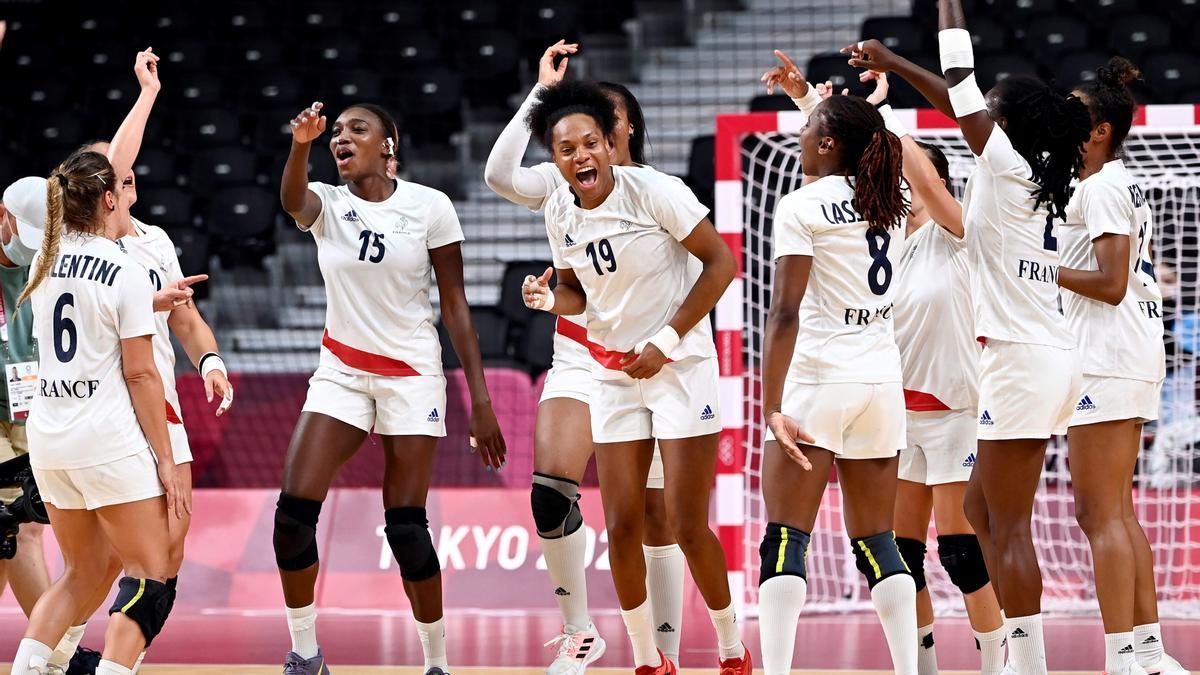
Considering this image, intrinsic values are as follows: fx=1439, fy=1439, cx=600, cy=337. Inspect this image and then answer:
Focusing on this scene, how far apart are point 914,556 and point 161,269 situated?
3.19 meters

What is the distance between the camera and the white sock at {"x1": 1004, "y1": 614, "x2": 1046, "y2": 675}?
4.87 meters

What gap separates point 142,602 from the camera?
481cm

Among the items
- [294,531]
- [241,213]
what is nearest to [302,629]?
[294,531]

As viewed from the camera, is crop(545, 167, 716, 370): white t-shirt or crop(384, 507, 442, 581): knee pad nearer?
crop(545, 167, 716, 370): white t-shirt

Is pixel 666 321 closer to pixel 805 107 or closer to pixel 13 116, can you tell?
pixel 805 107

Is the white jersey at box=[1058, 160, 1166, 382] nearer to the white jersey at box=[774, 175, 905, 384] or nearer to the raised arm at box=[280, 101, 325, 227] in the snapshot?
the white jersey at box=[774, 175, 905, 384]

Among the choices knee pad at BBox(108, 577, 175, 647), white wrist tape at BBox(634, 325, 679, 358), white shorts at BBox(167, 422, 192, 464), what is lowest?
knee pad at BBox(108, 577, 175, 647)

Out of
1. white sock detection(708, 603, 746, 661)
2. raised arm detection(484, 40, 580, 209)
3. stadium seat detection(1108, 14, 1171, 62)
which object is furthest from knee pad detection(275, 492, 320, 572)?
stadium seat detection(1108, 14, 1171, 62)

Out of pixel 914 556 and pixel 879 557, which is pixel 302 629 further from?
pixel 914 556

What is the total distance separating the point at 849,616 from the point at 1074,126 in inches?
146

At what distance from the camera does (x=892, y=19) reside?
40.9 ft

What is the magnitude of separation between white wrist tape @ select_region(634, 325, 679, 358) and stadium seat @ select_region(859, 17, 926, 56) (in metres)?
7.86

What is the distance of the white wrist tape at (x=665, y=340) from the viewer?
4.87 m

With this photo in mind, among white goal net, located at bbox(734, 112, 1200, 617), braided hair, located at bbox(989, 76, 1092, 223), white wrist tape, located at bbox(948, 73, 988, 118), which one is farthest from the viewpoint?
white goal net, located at bbox(734, 112, 1200, 617)
